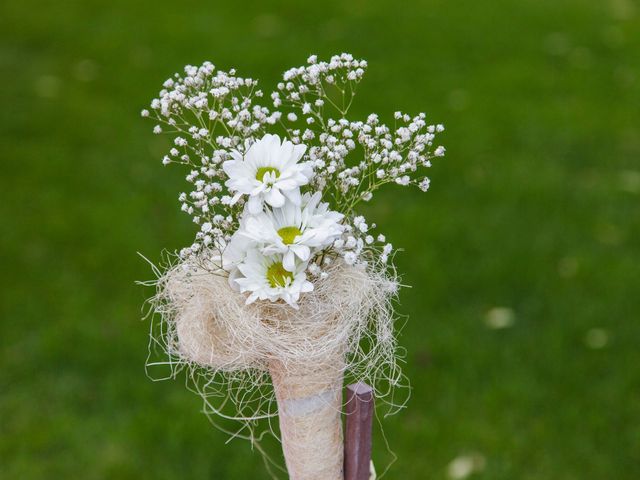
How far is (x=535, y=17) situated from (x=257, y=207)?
4.97 metres

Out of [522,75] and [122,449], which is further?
[522,75]

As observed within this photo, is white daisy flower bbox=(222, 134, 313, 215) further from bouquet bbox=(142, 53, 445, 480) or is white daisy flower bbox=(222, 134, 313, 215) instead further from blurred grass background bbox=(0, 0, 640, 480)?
blurred grass background bbox=(0, 0, 640, 480)

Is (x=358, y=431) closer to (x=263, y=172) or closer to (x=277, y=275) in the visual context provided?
(x=277, y=275)

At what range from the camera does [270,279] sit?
3.91ft

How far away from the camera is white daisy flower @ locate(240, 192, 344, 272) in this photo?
1.13 meters

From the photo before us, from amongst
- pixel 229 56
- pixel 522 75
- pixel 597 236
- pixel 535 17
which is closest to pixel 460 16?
pixel 535 17

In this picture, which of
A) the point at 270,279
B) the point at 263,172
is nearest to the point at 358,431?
the point at 270,279

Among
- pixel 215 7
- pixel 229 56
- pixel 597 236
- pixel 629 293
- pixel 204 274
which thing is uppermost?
pixel 215 7

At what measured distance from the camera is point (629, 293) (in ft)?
10.8

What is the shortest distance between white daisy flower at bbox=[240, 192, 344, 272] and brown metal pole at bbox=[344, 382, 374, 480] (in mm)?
349

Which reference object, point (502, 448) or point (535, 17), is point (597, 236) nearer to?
point (502, 448)

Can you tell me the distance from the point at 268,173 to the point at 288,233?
3.6 inches

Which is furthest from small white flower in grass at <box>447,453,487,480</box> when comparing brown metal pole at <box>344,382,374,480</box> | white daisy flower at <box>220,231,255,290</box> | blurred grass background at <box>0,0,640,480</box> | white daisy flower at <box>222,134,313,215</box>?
white daisy flower at <box>222,134,313,215</box>

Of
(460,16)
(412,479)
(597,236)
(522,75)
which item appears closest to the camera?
(412,479)
